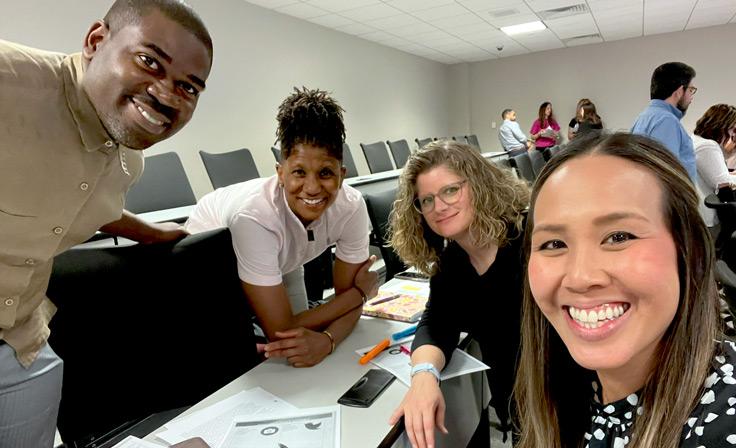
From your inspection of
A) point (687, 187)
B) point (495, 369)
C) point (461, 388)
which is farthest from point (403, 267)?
point (687, 187)

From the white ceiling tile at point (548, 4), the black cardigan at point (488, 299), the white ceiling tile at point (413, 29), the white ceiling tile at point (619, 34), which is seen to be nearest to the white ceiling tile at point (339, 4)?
→ the white ceiling tile at point (413, 29)

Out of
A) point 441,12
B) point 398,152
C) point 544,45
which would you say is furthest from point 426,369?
point 544,45

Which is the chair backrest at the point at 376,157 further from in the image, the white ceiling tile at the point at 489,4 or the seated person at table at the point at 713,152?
the seated person at table at the point at 713,152

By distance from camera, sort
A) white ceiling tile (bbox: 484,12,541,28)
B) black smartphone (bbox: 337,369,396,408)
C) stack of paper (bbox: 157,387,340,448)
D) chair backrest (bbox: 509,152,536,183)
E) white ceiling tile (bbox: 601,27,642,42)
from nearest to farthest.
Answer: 1. stack of paper (bbox: 157,387,340,448)
2. black smartphone (bbox: 337,369,396,408)
3. chair backrest (bbox: 509,152,536,183)
4. white ceiling tile (bbox: 484,12,541,28)
5. white ceiling tile (bbox: 601,27,642,42)

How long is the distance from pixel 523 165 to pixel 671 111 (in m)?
1.45

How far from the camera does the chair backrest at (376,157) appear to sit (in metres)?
5.24

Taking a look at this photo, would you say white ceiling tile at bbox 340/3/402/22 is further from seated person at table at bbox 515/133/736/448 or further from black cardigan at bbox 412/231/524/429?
seated person at table at bbox 515/133/736/448

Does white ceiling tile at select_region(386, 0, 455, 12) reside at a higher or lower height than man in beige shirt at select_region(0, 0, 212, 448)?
higher

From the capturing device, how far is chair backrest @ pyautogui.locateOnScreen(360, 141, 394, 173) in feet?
17.2

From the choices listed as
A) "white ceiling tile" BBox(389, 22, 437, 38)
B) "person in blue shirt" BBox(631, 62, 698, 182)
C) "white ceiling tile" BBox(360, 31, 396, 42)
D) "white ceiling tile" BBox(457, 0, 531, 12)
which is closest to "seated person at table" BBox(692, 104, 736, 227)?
"person in blue shirt" BBox(631, 62, 698, 182)

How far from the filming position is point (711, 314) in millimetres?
658

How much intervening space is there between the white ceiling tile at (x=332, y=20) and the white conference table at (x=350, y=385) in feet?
17.3

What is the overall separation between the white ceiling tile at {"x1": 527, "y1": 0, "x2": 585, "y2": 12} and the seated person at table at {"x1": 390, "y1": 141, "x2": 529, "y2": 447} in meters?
4.98

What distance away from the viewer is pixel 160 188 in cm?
304
